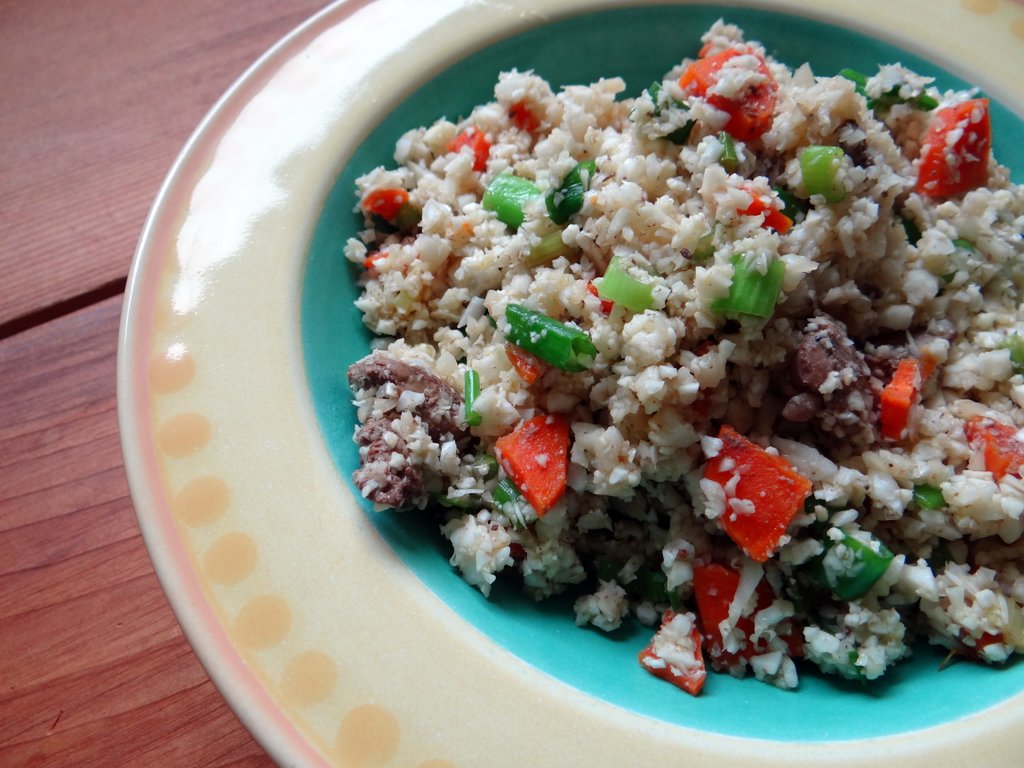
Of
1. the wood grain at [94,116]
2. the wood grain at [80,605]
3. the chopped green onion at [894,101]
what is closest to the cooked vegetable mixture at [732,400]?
the chopped green onion at [894,101]

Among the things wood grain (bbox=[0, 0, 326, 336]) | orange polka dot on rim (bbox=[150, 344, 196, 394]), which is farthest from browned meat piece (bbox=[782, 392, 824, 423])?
wood grain (bbox=[0, 0, 326, 336])

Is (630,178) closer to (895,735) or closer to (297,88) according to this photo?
(297,88)

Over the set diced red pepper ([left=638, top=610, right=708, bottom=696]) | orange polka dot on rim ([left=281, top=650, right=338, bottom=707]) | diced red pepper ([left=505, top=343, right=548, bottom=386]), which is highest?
diced red pepper ([left=505, top=343, right=548, bottom=386])

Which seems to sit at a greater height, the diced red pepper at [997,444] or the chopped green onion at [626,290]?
the chopped green onion at [626,290]

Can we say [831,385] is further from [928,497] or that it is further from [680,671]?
[680,671]

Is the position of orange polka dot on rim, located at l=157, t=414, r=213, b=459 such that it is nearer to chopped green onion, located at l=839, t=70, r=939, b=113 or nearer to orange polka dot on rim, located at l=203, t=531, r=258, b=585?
orange polka dot on rim, located at l=203, t=531, r=258, b=585

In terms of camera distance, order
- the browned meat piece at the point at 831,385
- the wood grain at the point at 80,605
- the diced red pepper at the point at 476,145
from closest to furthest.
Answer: the browned meat piece at the point at 831,385 → the wood grain at the point at 80,605 → the diced red pepper at the point at 476,145

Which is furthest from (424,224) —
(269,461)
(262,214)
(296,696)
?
(296,696)

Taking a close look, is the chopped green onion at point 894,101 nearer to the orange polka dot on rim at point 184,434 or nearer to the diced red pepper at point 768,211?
the diced red pepper at point 768,211
